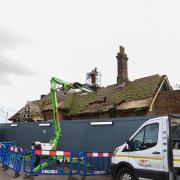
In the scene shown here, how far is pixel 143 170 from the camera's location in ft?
27.0

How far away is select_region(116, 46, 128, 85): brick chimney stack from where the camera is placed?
27.0m

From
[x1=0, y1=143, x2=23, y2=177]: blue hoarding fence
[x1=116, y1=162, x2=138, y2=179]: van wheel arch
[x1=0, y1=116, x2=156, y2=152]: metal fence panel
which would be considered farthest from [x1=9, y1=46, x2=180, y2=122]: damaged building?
[x1=116, y1=162, x2=138, y2=179]: van wheel arch

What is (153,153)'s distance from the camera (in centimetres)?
800

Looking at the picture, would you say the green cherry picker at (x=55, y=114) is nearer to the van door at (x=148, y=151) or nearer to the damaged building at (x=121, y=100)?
the damaged building at (x=121, y=100)

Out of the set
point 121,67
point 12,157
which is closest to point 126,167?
point 12,157

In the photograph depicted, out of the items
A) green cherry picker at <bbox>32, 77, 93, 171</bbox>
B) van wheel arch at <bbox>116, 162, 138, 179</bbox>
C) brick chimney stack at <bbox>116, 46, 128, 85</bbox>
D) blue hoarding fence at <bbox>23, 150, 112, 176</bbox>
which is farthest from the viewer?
brick chimney stack at <bbox>116, 46, 128, 85</bbox>

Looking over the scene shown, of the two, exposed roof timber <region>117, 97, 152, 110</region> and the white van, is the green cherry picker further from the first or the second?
exposed roof timber <region>117, 97, 152, 110</region>

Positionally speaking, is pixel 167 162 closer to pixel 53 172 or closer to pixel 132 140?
pixel 132 140

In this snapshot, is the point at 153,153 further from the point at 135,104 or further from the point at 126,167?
the point at 135,104

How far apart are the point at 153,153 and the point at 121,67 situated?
19.4 m

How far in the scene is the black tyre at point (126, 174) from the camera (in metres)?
8.65

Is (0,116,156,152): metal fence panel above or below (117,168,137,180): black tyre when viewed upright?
above

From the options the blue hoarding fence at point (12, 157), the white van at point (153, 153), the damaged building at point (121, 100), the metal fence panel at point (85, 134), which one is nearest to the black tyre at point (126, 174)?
the white van at point (153, 153)

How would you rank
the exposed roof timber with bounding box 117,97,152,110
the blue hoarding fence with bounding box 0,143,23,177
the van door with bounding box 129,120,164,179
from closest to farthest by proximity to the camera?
1. the van door with bounding box 129,120,164,179
2. the blue hoarding fence with bounding box 0,143,23,177
3. the exposed roof timber with bounding box 117,97,152,110
